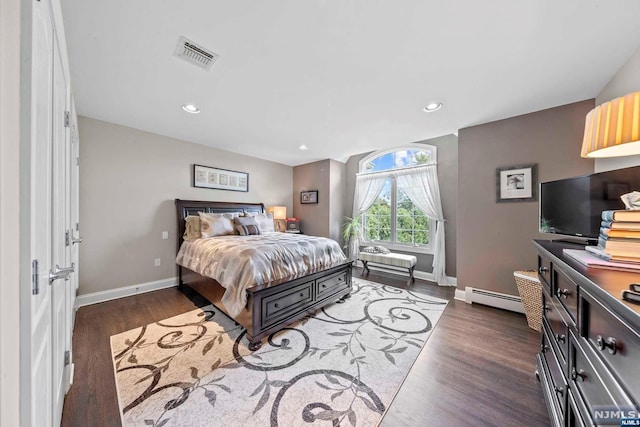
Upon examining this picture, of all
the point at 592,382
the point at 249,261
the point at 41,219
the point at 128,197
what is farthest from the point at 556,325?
the point at 128,197

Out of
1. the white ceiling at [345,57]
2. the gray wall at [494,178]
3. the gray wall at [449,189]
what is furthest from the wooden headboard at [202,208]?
the gray wall at [494,178]

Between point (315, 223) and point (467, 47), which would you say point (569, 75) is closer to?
point (467, 47)

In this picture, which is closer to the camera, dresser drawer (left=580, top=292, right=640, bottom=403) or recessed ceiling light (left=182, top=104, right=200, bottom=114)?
dresser drawer (left=580, top=292, right=640, bottom=403)

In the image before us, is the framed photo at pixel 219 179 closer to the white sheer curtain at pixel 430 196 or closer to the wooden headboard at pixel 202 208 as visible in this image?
the wooden headboard at pixel 202 208

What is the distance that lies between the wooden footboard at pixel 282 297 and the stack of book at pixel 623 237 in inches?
87.4

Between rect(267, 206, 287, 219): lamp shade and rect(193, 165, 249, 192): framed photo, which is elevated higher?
rect(193, 165, 249, 192): framed photo

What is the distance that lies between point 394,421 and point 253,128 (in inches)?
140

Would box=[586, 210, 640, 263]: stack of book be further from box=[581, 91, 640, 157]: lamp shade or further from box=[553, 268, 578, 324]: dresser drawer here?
box=[581, 91, 640, 157]: lamp shade

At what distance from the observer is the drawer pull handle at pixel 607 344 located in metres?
0.69

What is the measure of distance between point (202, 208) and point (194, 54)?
107 inches

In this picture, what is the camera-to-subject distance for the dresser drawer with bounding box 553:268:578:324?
999mm

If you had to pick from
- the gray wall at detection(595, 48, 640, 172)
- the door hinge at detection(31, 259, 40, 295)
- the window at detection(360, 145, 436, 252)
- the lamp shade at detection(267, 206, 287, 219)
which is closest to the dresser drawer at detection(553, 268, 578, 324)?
the gray wall at detection(595, 48, 640, 172)

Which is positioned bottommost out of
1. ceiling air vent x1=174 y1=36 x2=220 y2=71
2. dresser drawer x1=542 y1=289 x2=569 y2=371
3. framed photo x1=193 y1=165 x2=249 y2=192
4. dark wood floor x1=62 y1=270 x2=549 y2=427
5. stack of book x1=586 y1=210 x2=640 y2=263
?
dark wood floor x1=62 y1=270 x2=549 y2=427

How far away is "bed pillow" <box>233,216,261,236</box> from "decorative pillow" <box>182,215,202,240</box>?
573 millimetres
